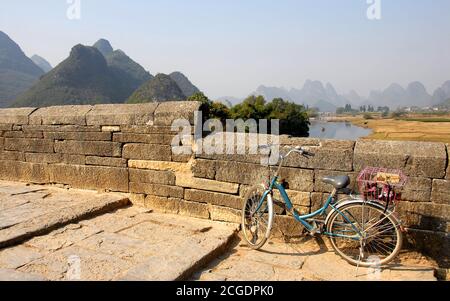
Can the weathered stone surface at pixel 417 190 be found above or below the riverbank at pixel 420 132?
above

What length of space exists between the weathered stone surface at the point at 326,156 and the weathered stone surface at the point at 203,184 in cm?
82

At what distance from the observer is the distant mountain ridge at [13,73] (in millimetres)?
141900

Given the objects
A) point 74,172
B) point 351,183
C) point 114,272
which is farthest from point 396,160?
point 74,172

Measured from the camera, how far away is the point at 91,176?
5852 mm

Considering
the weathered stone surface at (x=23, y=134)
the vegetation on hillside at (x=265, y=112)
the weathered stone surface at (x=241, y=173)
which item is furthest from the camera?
the vegetation on hillside at (x=265, y=112)

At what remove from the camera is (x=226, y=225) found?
4621 millimetres

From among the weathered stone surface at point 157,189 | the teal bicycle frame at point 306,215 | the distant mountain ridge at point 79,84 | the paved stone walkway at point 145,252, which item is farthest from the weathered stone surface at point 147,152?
the distant mountain ridge at point 79,84

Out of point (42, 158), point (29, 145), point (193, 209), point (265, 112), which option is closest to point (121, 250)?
point (193, 209)

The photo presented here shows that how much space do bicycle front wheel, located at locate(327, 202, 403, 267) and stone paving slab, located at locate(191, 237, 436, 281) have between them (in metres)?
0.13

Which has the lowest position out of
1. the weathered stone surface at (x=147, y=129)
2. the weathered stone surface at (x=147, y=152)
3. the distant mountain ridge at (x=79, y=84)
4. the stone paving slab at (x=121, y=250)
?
the stone paving slab at (x=121, y=250)

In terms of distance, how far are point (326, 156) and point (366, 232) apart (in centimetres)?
91

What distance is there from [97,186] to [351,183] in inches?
155

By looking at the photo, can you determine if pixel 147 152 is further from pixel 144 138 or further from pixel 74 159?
pixel 74 159

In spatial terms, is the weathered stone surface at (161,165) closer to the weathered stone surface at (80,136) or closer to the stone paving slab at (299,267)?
the weathered stone surface at (80,136)
